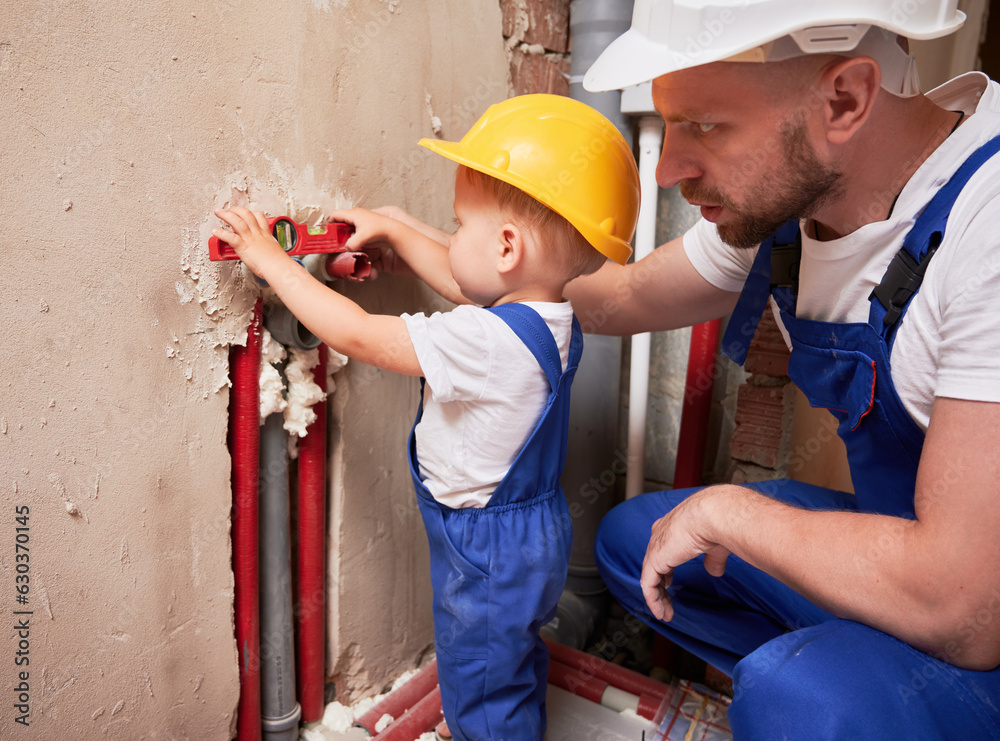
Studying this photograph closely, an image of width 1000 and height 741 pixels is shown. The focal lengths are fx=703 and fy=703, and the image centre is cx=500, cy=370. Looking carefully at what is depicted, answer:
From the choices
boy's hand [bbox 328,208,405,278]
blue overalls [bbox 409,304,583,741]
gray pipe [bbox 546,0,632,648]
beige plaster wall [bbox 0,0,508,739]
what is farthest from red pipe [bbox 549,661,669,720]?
boy's hand [bbox 328,208,405,278]

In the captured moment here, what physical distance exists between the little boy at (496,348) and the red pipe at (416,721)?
0.56ft

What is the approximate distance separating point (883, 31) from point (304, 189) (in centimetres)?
81

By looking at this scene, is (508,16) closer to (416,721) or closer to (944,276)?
(944,276)

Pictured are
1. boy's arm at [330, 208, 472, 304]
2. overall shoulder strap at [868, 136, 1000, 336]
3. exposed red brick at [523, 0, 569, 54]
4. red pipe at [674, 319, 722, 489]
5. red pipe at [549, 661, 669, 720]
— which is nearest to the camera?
overall shoulder strap at [868, 136, 1000, 336]

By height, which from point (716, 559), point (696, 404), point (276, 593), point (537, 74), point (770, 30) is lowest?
point (276, 593)

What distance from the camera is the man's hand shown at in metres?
0.96

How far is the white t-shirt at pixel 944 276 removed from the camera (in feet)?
2.51

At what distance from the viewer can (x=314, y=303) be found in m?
0.92

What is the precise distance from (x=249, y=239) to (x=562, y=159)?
0.44 metres

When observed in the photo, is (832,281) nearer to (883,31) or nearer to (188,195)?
(883,31)

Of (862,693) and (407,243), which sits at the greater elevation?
(407,243)

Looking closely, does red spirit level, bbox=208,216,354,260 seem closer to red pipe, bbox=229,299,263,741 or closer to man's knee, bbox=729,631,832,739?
red pipe, bbox=229,299,263,741

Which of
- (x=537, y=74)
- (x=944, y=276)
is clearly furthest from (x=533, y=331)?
(x=537, y=74)

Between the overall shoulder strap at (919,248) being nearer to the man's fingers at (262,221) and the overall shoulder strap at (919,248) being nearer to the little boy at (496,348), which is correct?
the little boy at (496,348)
